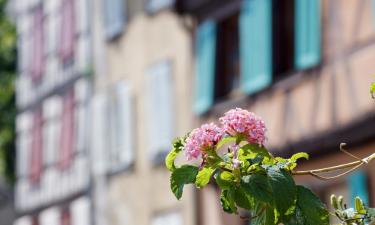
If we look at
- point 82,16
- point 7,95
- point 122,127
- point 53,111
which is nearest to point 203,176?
point 122,127

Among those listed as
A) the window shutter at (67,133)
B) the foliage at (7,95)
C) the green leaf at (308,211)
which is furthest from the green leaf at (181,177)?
the foliage at (7,95)

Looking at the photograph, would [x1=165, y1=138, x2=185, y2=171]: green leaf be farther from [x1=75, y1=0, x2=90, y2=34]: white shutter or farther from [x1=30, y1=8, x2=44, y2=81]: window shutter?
[x1=30, y1=8, x2=44, y2=81]: window shutter

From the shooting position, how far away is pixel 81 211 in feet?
83.4

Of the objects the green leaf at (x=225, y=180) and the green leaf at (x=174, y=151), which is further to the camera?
the green leaf at (x=174, y=151)

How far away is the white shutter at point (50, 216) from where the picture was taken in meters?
27.3

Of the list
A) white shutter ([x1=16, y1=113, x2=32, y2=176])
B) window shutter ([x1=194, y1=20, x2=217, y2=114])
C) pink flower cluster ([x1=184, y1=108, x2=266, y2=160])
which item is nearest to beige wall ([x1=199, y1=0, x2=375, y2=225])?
window shutter ([x1=194, y1=20, x2=217, y2=114])

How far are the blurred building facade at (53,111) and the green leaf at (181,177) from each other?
20790 mm

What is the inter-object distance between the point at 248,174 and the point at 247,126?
150 mm

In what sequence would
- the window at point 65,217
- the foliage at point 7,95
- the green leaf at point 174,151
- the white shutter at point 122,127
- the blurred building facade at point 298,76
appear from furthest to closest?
the foliage at point 7,95 → the window at point 65,217 → the white shutter at point 122,127 → the blurred building facade at point 298,76 → the green leaf at point 174,151

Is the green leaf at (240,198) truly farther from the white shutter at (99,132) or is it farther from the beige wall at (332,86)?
the white shutter at (99,132)

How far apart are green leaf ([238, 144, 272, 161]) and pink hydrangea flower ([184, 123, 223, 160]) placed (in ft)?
0.30

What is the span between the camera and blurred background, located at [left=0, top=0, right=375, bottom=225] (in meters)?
15.2

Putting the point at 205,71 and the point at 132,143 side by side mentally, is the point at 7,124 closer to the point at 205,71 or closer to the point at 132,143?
the point at 132,143

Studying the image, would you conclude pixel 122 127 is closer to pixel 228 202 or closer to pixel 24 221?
pixel 24 221
